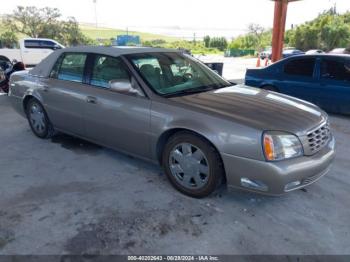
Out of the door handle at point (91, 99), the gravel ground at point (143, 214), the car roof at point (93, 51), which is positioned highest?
the car roof at point (93, 51)

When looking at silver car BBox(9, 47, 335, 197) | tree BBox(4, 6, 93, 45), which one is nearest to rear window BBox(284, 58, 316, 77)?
silver car BBox(9, 47, 335, 197)

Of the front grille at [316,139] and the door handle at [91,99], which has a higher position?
the door handle at [91,99]

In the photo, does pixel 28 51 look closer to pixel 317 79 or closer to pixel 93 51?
pixel 93 51

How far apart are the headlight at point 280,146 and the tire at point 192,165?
0.47 m

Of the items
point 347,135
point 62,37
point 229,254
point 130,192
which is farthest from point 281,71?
point 62,37

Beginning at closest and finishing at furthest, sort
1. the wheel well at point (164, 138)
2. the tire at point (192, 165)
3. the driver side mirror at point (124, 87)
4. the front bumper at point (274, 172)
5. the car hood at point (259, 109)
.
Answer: the front bumper at point (274, 172) < the car hood at point (259, 109) < the tire at point (192, 165) < the wheel well at point (164, 138) < the driver side mirror at point (124, 87)

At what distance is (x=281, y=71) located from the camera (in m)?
7.19

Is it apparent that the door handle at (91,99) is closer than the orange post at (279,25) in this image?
Yes

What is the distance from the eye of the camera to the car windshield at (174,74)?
3664 millimetres

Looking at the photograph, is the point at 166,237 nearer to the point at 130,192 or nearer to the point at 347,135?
the point at 130,192

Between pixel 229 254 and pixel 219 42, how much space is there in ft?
195

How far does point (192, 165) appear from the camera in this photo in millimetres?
3244

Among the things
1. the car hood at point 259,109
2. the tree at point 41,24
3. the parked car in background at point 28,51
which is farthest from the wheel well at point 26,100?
the tree at point 41,24

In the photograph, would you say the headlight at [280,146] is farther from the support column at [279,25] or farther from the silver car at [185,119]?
the support column at [279,25]
